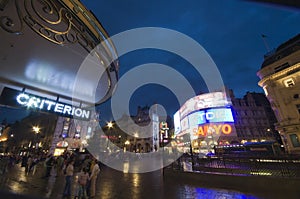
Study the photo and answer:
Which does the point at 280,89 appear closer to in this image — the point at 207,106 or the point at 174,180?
the point at 207,106

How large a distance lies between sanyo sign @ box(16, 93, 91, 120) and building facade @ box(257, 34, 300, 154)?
35634 millimetres

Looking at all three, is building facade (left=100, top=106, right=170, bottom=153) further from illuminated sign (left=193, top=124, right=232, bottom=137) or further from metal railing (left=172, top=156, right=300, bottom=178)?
metal railing (left=172, top=156, right=300, bottom=178)

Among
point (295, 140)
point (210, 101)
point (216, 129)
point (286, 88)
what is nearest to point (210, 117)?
point (216, 129)

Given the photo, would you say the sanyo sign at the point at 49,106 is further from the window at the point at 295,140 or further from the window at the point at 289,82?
the window at the point at 289,82

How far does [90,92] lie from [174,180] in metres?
9.53

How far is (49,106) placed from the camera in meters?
7.06

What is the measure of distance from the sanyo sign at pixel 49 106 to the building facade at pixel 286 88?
1403 inches

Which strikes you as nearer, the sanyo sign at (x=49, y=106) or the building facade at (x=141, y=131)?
the sanyo sign at (x=49, y=106)

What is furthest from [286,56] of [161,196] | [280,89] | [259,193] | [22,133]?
[22,133]

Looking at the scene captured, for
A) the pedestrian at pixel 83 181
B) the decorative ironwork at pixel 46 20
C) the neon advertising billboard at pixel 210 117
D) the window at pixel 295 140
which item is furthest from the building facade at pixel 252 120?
the decorative ironwork at pixel 46 20

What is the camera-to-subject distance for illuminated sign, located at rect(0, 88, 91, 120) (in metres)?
6.24

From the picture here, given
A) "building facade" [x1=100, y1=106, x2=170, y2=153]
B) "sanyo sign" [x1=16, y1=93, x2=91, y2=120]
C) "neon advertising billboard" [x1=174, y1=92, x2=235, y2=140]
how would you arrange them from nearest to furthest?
"sanyo sign" [x1=16, y1=93, x2=91, y2=120]
"neon advertising billboard" [x1=174, y1=92, x2=235, y2=140]
"building facade" [x1=100, y1=106, x2=170, y2=153]

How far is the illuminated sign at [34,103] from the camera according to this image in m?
6.24

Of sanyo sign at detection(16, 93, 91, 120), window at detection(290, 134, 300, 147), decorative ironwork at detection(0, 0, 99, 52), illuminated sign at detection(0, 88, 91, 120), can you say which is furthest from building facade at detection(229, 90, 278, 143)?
decorative ironwork at detection(0, 0, 99, 52)
